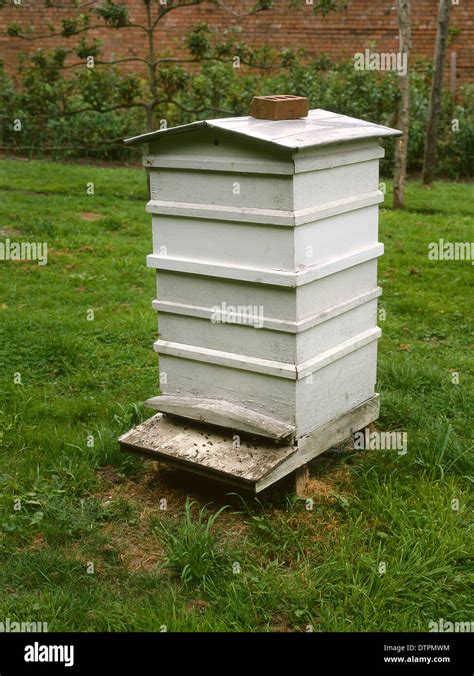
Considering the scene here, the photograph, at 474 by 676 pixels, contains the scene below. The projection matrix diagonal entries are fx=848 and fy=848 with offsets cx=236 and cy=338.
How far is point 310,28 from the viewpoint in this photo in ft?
55.7

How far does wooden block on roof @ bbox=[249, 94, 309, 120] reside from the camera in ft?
14.3

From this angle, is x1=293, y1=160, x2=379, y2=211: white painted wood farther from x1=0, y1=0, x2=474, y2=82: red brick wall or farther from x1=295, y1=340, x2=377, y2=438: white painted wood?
x1=0, y1=0, x2=474, y2=82: red brick wall

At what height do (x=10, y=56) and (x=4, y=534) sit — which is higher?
(x=10, y=56)

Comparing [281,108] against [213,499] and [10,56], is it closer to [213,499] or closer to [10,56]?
[213,499]

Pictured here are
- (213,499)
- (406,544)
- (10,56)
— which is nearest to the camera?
(406,544)

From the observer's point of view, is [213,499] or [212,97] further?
[212,97]

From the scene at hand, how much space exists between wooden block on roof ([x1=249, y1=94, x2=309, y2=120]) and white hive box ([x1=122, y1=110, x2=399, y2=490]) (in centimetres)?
7

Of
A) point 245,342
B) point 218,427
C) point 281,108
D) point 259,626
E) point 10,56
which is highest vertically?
point 10,56

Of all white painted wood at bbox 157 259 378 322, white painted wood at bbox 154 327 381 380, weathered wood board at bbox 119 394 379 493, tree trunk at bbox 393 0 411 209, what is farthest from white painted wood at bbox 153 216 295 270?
tree trunk at bbox 393 0 411 209

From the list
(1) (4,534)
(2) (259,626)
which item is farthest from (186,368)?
(2) (259,626)

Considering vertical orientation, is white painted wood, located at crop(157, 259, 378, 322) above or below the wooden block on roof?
below

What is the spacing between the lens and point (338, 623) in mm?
3287

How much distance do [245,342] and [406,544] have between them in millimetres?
1190

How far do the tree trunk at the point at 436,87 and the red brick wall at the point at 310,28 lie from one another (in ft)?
17.9
